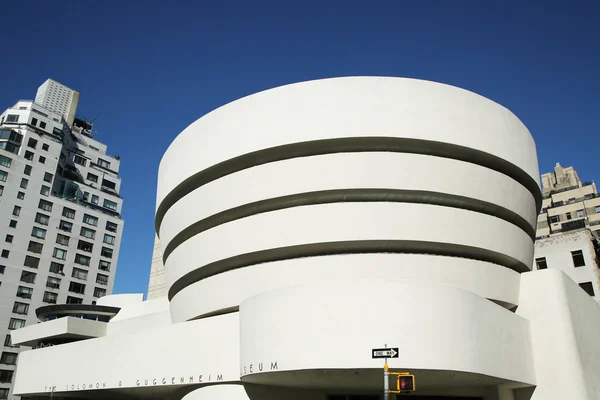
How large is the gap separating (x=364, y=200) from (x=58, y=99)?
71.0m

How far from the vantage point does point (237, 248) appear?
76.1ft

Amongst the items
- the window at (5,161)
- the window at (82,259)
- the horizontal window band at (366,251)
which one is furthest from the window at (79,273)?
the horizontal window band at (366,251)

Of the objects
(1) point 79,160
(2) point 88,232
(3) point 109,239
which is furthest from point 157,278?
(1) point 79,160

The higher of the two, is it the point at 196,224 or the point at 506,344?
the point at 196,224

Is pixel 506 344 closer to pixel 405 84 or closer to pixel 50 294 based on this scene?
pixel 405 84

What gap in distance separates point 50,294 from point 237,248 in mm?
44540

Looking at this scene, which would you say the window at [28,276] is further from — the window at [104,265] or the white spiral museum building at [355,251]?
the white spiral museum building at [355,251]

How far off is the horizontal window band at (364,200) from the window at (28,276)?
135 feet

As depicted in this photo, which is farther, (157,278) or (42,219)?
(42,219)

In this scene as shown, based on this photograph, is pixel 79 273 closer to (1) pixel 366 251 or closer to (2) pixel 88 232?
(2) pixel 88 232

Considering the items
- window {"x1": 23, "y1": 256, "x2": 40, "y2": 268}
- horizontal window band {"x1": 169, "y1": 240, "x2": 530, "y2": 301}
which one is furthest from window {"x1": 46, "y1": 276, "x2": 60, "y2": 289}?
horizontal window band {"x1": 169, "y1": 240, "x2": 530, "y2": 301}

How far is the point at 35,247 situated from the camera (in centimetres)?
5834

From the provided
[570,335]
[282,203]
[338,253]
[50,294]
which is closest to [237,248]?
[282,203]

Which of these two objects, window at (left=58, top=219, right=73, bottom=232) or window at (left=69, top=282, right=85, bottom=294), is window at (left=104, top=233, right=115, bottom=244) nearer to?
window at (left=58, top=219, right=73, bottom=232)
